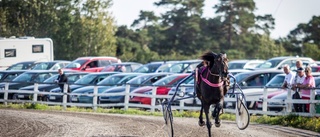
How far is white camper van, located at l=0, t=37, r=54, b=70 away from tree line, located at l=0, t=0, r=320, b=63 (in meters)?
18.9

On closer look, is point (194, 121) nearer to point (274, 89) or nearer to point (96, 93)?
point (274, 89)

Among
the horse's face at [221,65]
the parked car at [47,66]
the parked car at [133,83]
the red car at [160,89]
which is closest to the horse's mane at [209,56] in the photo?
the horse's face at [221,65]

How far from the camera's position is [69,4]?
7738 cm

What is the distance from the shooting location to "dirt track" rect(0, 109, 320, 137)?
17281mm

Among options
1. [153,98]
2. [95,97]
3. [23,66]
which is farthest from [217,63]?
[23,66]

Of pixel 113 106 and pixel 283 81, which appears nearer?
pixel 283 81

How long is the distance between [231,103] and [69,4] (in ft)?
179

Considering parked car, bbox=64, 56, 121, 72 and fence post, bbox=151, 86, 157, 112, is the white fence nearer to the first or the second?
fence post, bbox=151, 86, 157, 112

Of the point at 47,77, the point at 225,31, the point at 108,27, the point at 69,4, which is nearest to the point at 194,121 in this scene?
the point at 47,77

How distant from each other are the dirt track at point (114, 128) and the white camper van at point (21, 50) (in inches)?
1059

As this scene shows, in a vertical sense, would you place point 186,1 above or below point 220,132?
above

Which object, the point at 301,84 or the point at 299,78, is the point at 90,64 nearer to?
the point at 299,78

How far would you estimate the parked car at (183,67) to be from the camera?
1361 inches

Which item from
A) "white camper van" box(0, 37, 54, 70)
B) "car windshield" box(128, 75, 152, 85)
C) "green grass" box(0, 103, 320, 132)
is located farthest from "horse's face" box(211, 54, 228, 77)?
"white camper van" box(0, 37, 54, 70)
